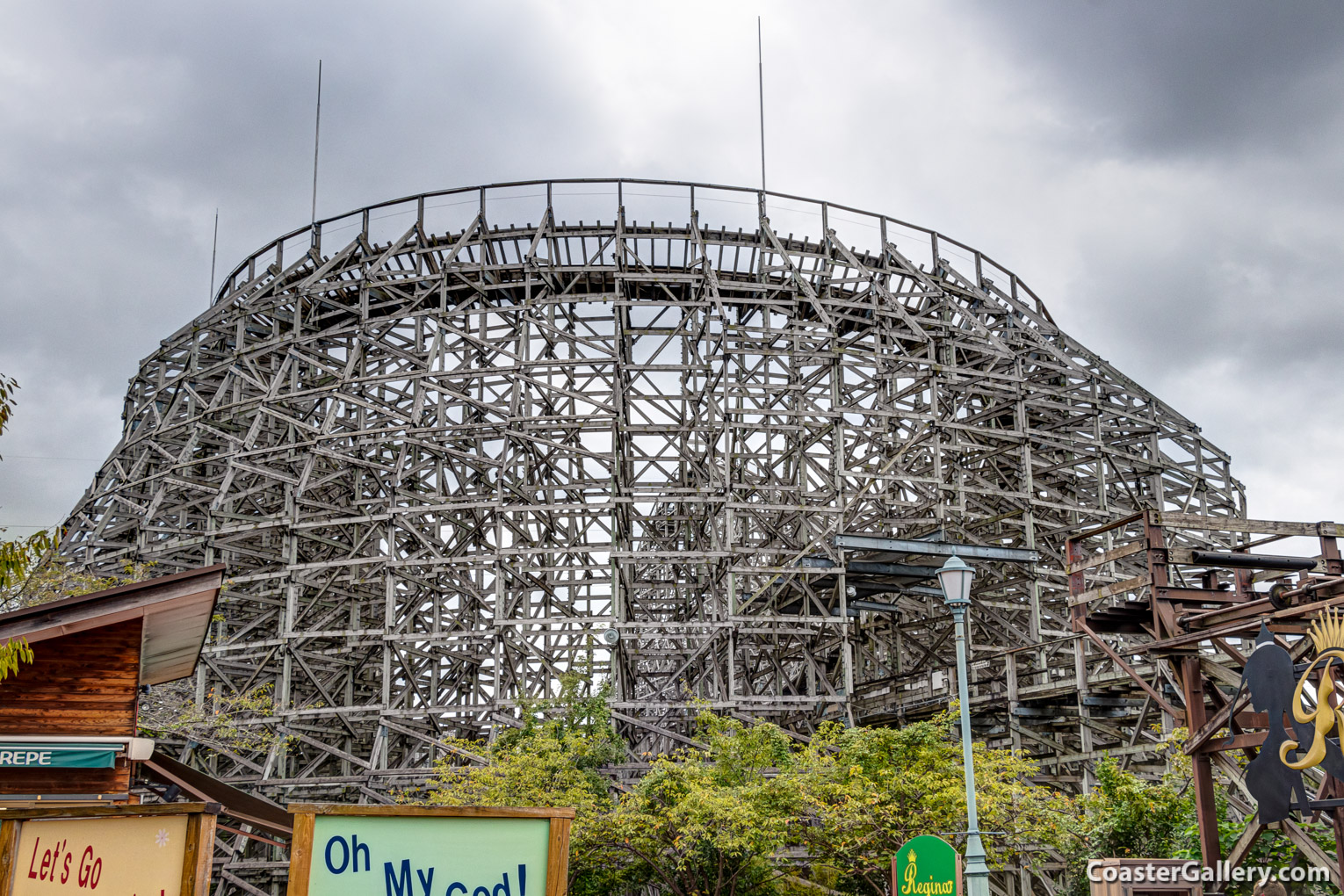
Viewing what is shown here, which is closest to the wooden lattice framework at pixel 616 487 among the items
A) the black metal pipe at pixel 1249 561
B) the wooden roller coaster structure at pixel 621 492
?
the wooden roller coaster structure at pixel 621 492

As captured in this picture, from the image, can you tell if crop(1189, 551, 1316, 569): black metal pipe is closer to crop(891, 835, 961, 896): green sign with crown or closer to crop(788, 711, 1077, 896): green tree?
crop(891, 835, 961, 896): green sign with crown

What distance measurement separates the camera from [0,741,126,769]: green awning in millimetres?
12898

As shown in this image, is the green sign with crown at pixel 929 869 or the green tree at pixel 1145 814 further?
the green tree at pixel 1145 814

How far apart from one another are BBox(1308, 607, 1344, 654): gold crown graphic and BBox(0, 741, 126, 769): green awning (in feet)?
41.8

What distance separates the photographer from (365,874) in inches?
230

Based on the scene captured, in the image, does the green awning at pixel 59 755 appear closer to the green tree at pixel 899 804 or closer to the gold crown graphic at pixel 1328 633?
the green tree at pixel 899 804

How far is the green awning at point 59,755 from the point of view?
12.9 meters

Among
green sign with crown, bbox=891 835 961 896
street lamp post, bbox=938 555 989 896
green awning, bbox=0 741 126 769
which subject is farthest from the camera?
green awning, bbox=0 741 126 769

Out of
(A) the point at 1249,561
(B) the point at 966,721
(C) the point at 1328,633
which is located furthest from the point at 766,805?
(C) the point at 1328,633

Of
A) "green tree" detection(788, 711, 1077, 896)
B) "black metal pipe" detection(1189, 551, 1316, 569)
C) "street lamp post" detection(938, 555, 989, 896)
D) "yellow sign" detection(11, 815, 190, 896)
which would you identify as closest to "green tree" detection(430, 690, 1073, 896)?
"green tree" detection(788, 711, 1077, 896)

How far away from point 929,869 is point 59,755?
9.70 m

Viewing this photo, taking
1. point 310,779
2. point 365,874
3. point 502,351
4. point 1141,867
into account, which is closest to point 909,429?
point 502,351

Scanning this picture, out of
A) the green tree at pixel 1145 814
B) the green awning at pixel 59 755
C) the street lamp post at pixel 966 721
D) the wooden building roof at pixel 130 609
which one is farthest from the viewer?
the green tree at pixel 1145 814

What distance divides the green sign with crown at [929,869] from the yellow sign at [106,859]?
18.8 feet
